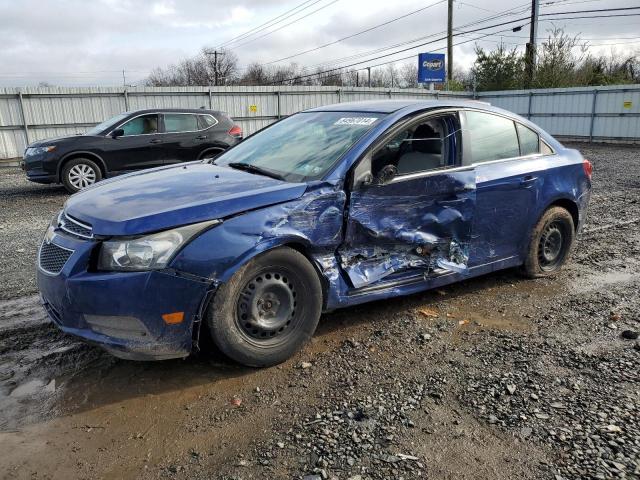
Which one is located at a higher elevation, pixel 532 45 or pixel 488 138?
pixel 532 45

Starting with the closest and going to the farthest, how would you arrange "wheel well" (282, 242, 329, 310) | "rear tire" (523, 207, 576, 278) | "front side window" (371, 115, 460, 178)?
1. "wheel well" (282, 242, 329, 310)
2. "front side window" (371, 115, 460, 178)
3. "rear tire" (523, 207, 576, 278)

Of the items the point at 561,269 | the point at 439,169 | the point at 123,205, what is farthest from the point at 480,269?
the point at 123,205

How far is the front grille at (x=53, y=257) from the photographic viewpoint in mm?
3182

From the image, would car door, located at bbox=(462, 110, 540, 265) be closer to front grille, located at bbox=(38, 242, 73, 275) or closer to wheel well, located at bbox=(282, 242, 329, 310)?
wheel well, located at bbox=(282, 242, 329, 310)

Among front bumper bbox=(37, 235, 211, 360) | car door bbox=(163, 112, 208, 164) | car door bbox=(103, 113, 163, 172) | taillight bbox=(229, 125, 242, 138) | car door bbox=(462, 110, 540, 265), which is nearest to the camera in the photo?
front bumper bbox=(37, 235, 211, 360)

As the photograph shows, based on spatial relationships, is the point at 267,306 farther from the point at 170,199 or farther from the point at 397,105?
the point at 397,105

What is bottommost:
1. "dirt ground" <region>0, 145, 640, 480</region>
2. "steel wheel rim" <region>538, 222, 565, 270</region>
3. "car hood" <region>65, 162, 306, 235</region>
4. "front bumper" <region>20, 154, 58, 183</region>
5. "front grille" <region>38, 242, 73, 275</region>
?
"dirt ground" <region>0, 145, 640, 480</region>

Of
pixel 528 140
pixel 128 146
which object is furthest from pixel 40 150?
pixel 528 140

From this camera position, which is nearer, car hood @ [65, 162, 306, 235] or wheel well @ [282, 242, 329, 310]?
car hood @ [65, 162, 306, 235]

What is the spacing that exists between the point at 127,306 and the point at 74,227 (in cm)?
71

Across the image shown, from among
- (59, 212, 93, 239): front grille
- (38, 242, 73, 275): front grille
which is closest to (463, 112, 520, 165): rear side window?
(59, 212, 93, 239): front grille

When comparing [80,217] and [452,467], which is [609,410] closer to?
[452,467]

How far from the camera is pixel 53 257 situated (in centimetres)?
330

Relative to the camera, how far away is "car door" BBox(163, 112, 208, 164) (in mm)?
11523
